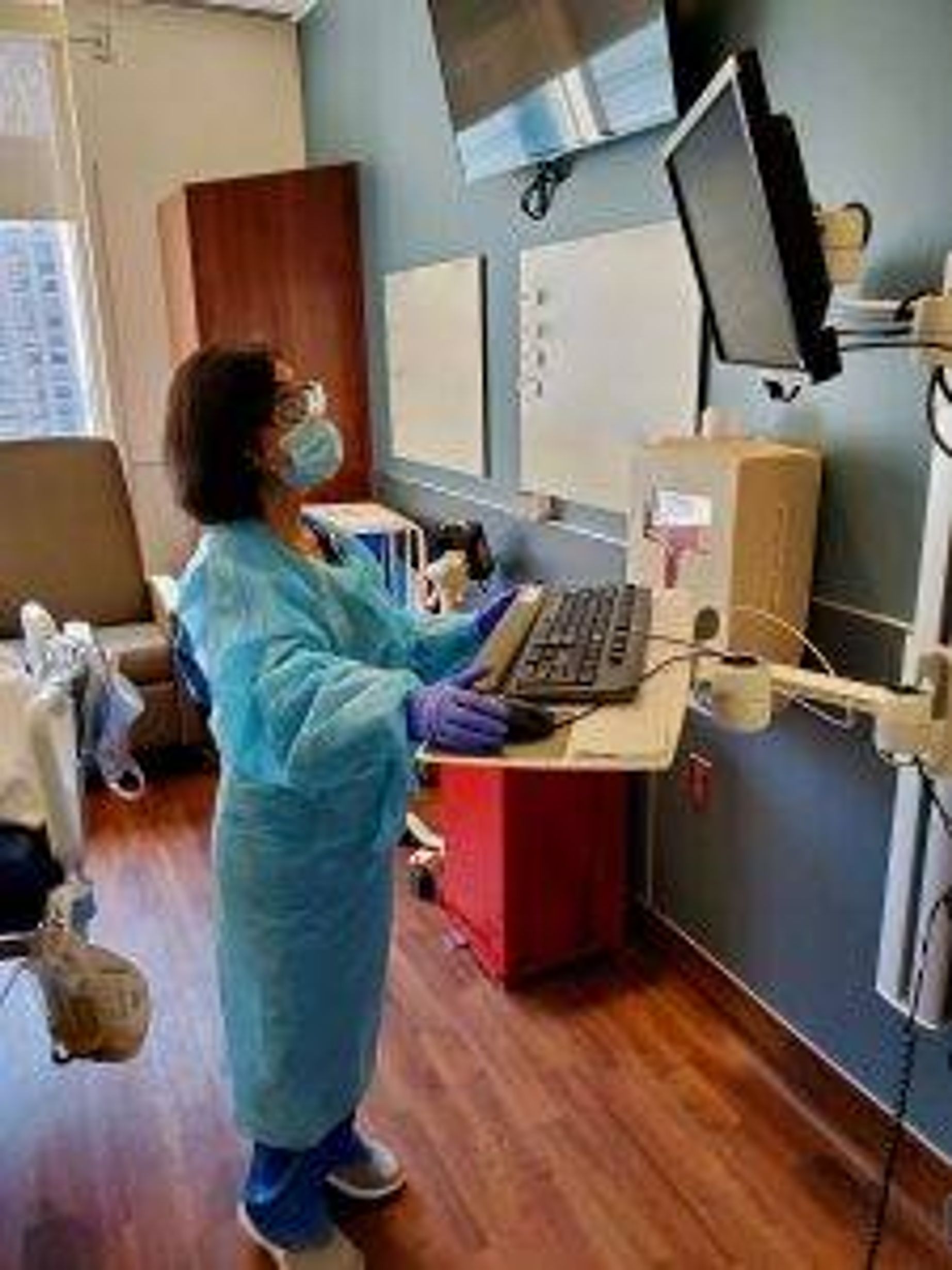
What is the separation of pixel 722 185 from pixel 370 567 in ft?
2.42

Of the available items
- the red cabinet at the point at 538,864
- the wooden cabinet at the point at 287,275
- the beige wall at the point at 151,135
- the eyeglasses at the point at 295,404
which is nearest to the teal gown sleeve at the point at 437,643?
the eyeglasses at the point at 295,404

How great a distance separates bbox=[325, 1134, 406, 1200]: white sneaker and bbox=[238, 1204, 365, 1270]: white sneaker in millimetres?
120

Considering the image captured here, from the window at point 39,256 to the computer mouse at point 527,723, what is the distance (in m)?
3.49

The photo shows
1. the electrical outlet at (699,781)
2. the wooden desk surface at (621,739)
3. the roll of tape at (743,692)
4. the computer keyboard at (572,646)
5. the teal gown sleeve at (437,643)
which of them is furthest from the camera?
the electrical outlet at (699,781)

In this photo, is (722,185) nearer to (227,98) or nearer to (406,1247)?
(406,1247)

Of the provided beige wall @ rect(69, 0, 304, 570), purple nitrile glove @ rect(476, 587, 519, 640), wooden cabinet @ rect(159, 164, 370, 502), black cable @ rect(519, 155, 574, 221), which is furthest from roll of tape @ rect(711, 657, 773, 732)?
beige wall @ rect(69, 0, 304, 570)

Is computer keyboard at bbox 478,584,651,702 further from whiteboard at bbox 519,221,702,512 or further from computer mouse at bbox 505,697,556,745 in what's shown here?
whiteboard at bbox 519,221,702,512

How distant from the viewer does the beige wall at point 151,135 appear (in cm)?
364

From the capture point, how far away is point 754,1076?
1978mm

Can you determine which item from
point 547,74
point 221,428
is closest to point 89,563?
point 547,74

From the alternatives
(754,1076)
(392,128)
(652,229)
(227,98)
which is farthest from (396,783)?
(227,98)

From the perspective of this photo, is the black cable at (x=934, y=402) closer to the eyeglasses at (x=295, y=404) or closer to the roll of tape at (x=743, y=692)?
the roll of tape at (x=743, y=692)

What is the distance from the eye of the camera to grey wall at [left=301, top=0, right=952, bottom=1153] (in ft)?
4.93

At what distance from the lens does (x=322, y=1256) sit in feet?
5.00
